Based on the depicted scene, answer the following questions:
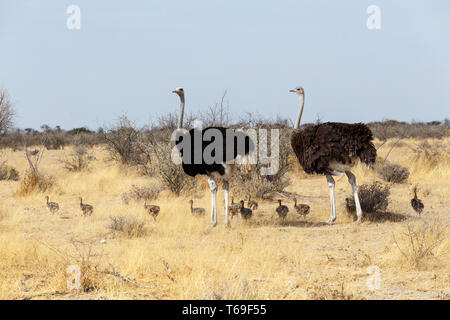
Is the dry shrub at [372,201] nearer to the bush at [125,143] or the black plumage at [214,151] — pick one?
the black plumage at [214,151]

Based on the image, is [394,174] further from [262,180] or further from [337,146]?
[337,146]

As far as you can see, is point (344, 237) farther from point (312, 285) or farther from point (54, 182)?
point (54, 182)

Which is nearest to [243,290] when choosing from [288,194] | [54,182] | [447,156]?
[288,194]

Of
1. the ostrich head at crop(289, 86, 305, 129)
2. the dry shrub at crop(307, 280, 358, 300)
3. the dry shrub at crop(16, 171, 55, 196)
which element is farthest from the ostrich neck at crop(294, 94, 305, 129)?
the dry shrub at crop(16, 171, 55, 196)

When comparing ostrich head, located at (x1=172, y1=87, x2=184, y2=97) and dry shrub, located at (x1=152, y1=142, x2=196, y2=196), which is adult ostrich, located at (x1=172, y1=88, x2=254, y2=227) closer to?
ostrich head, located at (x1=172, y1=87, x2=184, y2=97)

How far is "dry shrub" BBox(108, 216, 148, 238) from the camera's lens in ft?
29.7

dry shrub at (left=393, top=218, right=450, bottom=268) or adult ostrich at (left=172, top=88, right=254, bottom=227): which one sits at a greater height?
adult ostrich at (left=172, top=88, right=254, bottom=227)

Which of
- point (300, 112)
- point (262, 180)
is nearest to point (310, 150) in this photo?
point (300, 112)

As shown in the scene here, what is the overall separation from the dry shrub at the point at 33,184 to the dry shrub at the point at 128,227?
4.99 m

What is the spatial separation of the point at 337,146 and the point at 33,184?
298 inches

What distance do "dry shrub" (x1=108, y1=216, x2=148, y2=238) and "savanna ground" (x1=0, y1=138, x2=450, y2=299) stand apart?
35 mm

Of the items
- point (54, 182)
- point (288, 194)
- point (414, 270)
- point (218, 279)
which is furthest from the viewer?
point (54, 182)

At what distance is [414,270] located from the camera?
6668mm
